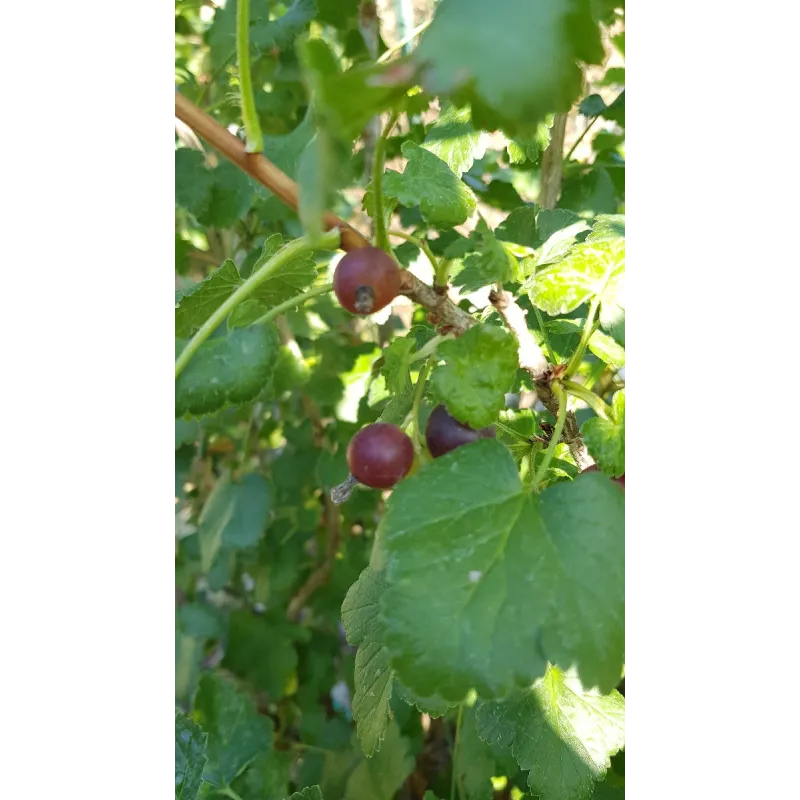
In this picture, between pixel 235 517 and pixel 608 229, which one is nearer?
pixel 608 229

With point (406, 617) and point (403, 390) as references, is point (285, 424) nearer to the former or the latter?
point (403, 390)

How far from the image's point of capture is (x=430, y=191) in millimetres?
476

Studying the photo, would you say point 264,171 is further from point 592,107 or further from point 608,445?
point 592,107

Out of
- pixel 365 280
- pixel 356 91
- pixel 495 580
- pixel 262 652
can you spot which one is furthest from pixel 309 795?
pixel 262 652

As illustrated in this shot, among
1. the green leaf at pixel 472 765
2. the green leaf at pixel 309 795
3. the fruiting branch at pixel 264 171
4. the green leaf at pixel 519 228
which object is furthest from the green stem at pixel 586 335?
the green leaf at pixel 472 765

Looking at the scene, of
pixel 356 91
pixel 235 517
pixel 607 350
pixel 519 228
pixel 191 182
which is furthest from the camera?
pixel 235 517

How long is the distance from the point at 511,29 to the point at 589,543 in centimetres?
26

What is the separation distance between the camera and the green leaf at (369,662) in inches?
24.2

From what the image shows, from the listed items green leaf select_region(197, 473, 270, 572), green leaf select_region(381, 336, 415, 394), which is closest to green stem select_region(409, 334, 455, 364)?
green leaf select_region(381, 336, 415, 394)

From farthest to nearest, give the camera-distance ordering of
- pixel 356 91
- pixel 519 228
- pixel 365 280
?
pixel 519 228 < pixel 365 280 < pixel 356 91

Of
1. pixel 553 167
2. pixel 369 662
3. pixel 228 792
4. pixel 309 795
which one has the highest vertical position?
pixel 553 167

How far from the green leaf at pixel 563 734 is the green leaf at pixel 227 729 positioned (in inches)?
18.7

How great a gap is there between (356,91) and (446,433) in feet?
0.79

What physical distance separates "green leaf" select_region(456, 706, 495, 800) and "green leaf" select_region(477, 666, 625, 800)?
328 mm
